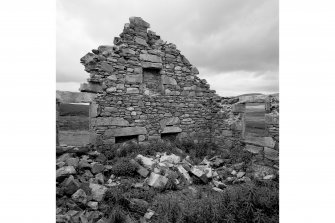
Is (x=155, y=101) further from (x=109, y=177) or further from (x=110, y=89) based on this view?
(x=109, y=177)

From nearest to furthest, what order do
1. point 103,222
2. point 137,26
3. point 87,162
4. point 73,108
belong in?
point 103,222 < point 87,162 < point 137,26 < point 73,108

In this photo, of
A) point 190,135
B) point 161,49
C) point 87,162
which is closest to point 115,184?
point 87,162

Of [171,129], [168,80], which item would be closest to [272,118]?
[171,129]

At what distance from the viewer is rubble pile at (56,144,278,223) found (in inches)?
124

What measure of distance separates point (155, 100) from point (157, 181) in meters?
3.17

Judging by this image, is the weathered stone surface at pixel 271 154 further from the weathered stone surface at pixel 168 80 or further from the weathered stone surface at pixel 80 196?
the weathered stone surface at pixel 80 196

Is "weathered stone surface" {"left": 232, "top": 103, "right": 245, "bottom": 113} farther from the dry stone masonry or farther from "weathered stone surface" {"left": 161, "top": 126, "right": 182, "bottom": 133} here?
"weathered stone surface" {"left": 161, "top": 126, "right": 182, "bottom": 133}

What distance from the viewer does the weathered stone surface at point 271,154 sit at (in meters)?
5.21

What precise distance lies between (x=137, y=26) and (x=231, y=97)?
13.8ft

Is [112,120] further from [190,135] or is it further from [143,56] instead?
[190,135]

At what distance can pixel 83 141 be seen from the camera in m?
5.57

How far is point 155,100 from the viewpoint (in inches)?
260

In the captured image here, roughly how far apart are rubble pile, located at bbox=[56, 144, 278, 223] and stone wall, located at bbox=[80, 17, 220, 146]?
3.76 ft

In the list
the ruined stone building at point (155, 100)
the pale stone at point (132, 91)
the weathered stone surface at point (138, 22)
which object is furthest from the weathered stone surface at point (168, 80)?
the weathered stone surface at point (138, 22)
